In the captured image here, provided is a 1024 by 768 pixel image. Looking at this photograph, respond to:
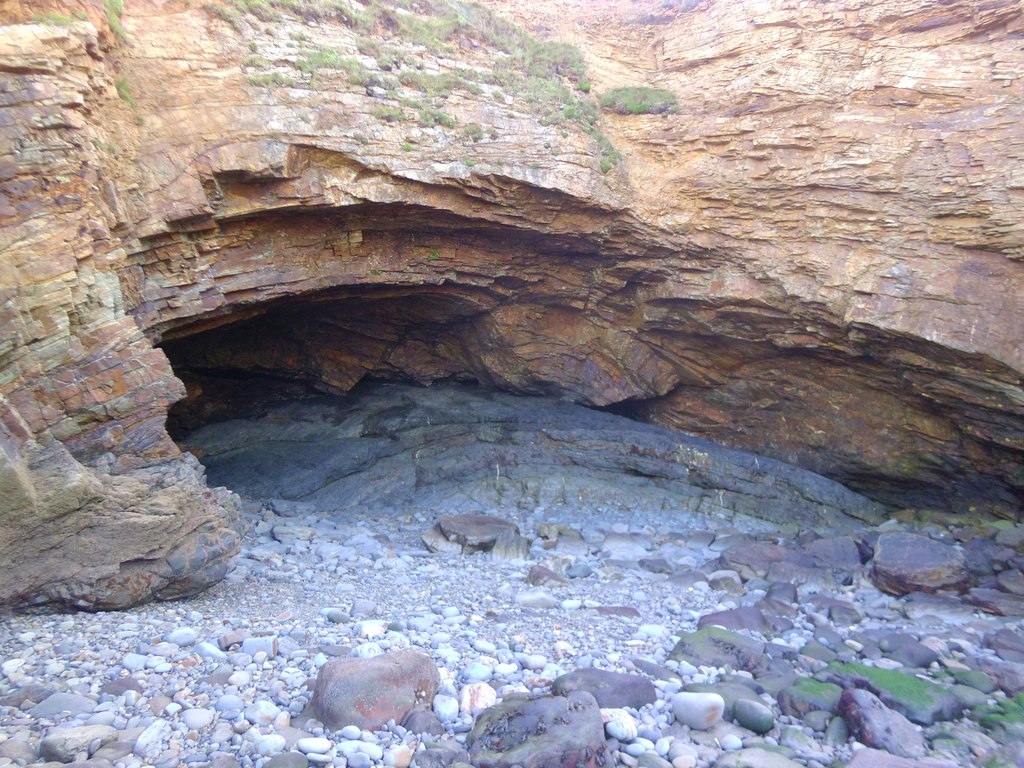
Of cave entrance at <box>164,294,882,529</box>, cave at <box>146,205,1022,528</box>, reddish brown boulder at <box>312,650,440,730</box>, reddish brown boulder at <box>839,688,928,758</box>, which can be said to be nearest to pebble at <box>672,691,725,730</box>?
reddish brown boulder at <box>839,688,928,758</box>

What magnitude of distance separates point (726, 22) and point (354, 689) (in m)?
10.8

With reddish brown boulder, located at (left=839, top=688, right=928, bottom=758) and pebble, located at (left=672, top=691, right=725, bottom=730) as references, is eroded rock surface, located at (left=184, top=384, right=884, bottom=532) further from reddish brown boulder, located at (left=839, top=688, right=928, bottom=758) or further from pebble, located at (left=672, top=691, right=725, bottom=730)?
reddish brown boulder, located at (left=839, top=688, right=928, bottom=758)

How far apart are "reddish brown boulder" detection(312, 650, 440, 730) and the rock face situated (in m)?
2.57

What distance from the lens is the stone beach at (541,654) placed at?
4.59 meters

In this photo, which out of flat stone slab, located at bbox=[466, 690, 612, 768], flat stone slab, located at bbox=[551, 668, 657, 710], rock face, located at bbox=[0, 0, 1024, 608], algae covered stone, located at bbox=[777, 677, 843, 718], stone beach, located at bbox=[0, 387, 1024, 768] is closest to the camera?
flat stone slab, located at bbox=[466, 690, 612, 768]

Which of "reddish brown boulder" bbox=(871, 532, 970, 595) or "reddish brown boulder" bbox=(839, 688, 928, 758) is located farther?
"reddish brown boulder" bbox=(871, 532, 970, 595)

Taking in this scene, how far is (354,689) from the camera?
485 centimetres

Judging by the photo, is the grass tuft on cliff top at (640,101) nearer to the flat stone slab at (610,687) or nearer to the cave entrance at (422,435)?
the cave entrance at (422,435)

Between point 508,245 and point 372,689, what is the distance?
760 centimetres

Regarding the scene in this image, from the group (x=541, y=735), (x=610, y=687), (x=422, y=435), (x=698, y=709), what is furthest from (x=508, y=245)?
(x=541, y=735)

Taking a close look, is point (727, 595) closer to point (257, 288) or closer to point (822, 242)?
point (822, 242)

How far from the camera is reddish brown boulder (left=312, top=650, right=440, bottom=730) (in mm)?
4734

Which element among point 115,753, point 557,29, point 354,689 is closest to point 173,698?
point 115,753

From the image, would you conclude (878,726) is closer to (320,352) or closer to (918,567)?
(918,567)
